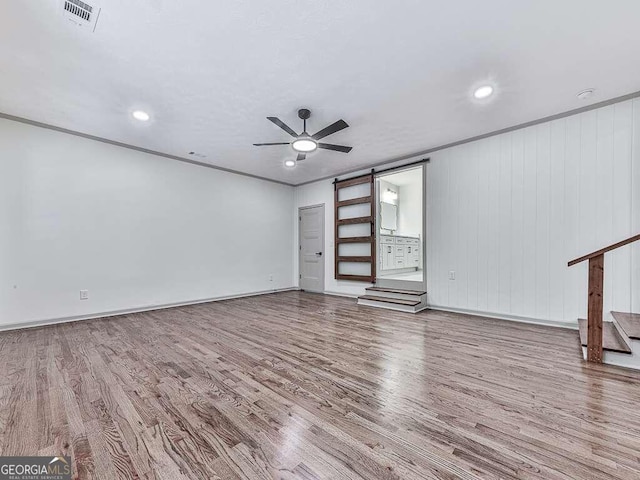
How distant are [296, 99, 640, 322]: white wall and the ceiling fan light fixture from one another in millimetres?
2479

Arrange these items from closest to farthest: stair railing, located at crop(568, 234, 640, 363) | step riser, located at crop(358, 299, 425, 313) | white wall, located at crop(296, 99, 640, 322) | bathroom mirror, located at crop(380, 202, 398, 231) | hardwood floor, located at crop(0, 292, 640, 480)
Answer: hardwood floor, located at crop(0, 292, 640, 480), stair railing, located at crop(568, 234, 640, 363), white wall, located at crop(296, 99, 640, 322), step riser, located at crop(358, 299, 425, 313), bathroom mirror, located at crop(380, 202, 398, 231)

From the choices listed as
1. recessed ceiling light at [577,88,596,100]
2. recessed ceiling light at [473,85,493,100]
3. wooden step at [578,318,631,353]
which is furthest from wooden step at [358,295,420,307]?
recessed ceiling light at [577,88,596,100]

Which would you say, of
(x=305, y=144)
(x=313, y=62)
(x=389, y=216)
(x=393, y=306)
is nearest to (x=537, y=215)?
(x=393, y=306)

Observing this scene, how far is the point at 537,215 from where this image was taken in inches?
151

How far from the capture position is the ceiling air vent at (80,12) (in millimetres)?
2010

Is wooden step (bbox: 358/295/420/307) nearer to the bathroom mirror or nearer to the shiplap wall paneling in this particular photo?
the shiplap wall paneling

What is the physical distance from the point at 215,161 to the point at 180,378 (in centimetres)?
428

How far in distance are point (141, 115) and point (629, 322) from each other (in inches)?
243

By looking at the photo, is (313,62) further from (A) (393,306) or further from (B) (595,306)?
(A) (393,306)

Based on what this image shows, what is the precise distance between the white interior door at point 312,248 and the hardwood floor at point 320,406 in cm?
336

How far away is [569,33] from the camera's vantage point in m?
2.27

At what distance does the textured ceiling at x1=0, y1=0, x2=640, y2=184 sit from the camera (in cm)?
209

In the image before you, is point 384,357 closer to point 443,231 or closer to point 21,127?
point 443,231

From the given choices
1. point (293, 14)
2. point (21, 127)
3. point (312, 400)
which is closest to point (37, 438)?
point (312, 400)
